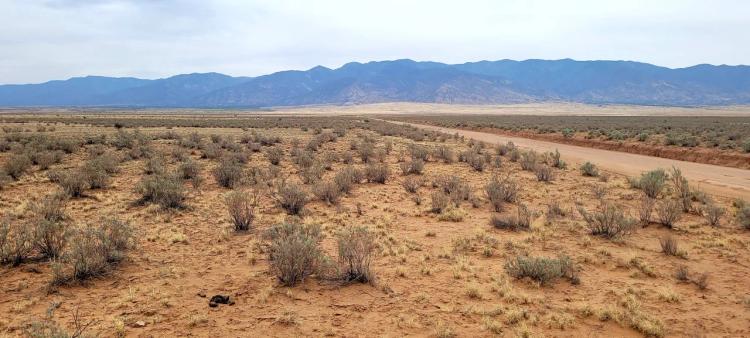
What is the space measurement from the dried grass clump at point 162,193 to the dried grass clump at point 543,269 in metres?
8.68

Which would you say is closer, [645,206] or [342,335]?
[342,335]

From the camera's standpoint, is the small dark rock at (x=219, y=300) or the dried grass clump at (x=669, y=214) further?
the dried grass clump at (x=669, y=214)

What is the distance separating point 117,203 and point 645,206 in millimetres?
13674

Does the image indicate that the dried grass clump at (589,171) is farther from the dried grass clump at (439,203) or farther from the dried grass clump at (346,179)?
the dried grass clump at (346,179)

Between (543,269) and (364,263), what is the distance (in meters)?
2.93

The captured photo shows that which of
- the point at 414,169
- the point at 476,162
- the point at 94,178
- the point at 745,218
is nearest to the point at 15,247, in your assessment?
the point at 94,178

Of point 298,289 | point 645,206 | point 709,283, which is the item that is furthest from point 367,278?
point 645,206

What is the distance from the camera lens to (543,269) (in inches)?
278

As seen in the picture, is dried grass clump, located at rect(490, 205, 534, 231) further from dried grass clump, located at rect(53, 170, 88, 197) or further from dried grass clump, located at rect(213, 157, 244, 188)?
dried grass clump, located at rect(53, 170, 88, 197)

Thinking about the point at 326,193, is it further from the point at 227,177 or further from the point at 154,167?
the point at 154,167

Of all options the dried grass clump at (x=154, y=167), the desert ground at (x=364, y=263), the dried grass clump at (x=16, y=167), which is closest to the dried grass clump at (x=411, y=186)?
the desert ground at (x=364, y=263)

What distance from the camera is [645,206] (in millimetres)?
11094

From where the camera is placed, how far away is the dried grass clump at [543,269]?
278 inches

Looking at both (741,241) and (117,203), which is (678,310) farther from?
(117,203)
